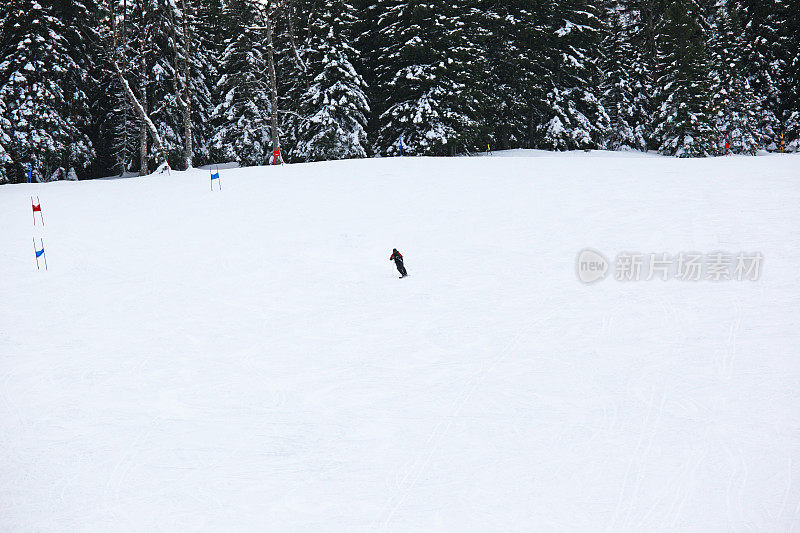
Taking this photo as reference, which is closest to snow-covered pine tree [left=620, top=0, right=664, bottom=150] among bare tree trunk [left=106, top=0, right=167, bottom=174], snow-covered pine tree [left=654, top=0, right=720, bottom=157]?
snow-covered pine tree [left=654, top=0, right=720, bottom=157]

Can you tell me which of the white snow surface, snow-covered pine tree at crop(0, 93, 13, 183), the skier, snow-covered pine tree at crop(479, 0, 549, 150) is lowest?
the white snow surface

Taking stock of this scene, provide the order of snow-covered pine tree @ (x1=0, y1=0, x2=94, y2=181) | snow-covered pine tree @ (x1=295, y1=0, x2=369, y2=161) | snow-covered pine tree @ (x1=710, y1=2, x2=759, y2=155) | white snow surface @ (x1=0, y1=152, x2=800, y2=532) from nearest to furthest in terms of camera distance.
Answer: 1. white snow surface @ (x1=0, y1=152, x2=800, y2=532)
2. snow-covered pine tree @ (x1=0, y1=0, x2=94, y2=181)
3. snow-covered pine tree @ (x1=295, y1=0, x2=369, y2=161)
4. snow-covered pine tree @ (x1=710, y1=2, x2=759, y2=155)

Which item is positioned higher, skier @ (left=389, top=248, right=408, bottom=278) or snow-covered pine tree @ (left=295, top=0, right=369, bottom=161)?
snow-covered pine tree @ (left=295, top=0, right=369, bottom=161)

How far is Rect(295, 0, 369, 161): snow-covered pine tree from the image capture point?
32750 millimetres

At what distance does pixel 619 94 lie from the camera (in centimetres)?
4294

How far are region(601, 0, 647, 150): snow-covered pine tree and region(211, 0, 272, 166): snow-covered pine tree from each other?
2340cm

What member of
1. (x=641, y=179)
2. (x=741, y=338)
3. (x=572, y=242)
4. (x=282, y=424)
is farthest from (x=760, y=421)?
(x=641, y=179)

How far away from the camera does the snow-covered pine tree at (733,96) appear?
4044 cm

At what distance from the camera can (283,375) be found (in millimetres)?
9328

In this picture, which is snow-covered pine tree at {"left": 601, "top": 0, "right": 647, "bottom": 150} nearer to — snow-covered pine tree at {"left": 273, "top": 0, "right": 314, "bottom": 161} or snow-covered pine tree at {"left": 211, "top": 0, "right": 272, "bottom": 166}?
snow-covered pine tree at {"left": 273, "top": 0, "right": 314, "bottom": 161}

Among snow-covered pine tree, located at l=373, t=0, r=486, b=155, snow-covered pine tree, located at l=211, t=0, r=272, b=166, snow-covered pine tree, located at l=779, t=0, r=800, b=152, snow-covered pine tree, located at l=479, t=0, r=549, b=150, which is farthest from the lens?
snow-covered pine tree, located at l=779, t=0, r=800, b=152

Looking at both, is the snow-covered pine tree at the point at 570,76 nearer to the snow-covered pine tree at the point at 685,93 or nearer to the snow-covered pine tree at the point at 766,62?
the snow-covered pine tree at the point at 685,93

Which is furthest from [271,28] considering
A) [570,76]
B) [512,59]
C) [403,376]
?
[403,376]

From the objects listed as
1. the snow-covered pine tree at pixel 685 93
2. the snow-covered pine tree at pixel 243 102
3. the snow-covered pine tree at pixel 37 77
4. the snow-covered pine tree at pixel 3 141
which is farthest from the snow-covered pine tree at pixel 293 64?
the snow-covered pine tree at pixel 685 93
